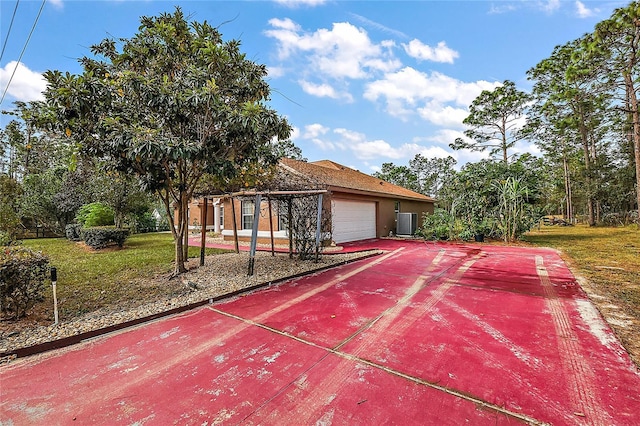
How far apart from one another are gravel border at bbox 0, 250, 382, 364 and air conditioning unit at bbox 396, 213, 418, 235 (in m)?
6.73

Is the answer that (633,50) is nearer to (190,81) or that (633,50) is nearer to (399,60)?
(399,60)

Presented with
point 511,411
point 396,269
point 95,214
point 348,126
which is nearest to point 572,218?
point 348,126

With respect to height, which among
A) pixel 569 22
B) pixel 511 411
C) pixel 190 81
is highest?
pixel 569 22

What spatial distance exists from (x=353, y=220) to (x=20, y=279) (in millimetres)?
11009

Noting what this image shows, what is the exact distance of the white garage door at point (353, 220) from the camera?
12.2 m

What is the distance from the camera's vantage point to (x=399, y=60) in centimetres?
1141

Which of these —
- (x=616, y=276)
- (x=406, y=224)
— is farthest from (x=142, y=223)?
(x=616, y=276)

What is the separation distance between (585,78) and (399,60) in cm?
918

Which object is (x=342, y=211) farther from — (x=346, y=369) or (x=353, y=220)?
(x=346, y=369)

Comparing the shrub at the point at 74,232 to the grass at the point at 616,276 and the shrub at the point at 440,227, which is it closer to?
the shrub at the point at 440,227

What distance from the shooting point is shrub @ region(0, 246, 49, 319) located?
12.2ft

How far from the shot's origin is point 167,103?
16.5 ft

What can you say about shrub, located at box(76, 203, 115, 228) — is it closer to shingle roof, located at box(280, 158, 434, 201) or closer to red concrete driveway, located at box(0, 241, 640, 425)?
shingle roof, located at box(280, 158, 434, 201)

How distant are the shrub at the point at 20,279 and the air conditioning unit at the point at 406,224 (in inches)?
585
